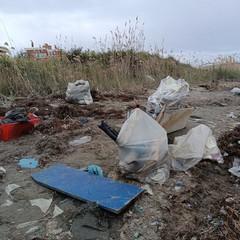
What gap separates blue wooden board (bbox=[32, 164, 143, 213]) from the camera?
1623 millimetres

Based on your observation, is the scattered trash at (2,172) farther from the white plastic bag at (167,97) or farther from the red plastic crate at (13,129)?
the white plastic bag at (167,97)

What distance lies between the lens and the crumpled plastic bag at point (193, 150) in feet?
6.89

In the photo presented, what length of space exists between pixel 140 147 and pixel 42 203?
2.35 feet

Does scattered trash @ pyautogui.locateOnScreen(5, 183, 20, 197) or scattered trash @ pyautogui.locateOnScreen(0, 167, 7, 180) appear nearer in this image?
scattered trash @ pyautogui.locateOnScreen(5, 183, 20, 197)

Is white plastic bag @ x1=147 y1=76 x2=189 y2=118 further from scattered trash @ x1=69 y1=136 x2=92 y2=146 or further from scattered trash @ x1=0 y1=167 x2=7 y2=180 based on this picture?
scattered trash @ x1=0 y1=167 x2=7 y2=180

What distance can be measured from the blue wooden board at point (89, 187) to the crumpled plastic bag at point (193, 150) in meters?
0.49

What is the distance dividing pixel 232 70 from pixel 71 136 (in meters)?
8.58

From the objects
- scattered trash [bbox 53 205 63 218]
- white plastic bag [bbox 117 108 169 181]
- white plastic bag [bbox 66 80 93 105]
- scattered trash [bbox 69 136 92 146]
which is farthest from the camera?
white plastic bag [bbox 66 80 93 105]

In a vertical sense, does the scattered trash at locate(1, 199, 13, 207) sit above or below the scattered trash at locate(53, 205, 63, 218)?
below

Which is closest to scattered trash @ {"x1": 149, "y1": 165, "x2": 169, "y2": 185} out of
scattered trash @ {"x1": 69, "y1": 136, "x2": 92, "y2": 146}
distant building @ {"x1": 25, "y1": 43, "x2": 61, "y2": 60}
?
scattered trash @ {"x1": 69, "y1": 136, "x2": 92, "y2": 146}

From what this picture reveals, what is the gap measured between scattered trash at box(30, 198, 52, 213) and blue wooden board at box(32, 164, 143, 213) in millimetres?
103

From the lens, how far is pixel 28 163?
233cm

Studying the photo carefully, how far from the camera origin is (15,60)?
21.4ft

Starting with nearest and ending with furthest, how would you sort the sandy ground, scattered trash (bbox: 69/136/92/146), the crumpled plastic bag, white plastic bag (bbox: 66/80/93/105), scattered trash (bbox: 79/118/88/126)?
1. the sandy ground
2. the crumpled plastic bag
3. scattered trash (bbox: 69/136/92/146)
4. scattered trash (bbox: 79/118/88/126)
5. white plastic bag (bbox: 66/80/93/105)
